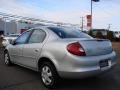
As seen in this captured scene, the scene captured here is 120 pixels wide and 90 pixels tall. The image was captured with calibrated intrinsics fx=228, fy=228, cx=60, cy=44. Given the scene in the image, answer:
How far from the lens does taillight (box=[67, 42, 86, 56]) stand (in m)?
5.08

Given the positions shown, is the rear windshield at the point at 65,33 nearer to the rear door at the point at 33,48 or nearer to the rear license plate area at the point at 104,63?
the rear door at the point at 33,48

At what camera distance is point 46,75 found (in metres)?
5.62

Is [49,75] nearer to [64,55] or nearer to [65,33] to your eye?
[64,55]

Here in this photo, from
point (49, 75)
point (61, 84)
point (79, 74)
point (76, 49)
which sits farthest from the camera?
point (61, 84)

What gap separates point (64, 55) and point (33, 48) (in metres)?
1.36

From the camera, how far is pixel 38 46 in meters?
6.02

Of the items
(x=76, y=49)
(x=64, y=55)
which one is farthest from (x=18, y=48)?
(x=76, y=49)

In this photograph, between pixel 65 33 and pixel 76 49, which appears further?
pixel 65 33

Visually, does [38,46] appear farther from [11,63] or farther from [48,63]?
[11,63]

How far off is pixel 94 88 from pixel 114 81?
3.09 feet

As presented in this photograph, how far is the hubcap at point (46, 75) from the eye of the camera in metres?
5.52

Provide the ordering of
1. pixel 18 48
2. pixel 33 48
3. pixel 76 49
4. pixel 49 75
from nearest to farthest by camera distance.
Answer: pixel 76 49
pixel 49 75
pixel 33 48
pixel 18 48

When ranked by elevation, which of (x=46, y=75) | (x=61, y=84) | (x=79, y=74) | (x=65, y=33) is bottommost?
(x=61, y=84)

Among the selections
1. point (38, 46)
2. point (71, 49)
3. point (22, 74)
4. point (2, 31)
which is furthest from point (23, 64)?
point (2, 31)
